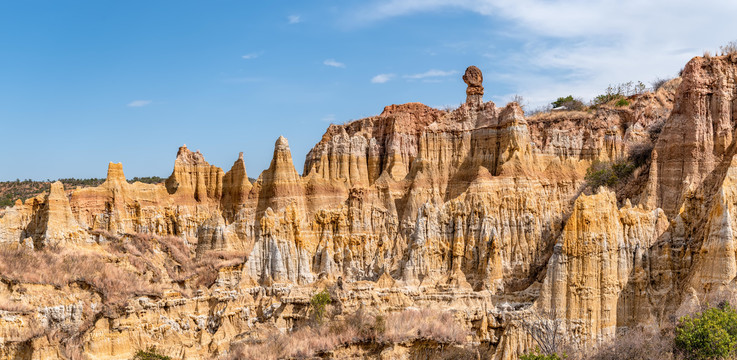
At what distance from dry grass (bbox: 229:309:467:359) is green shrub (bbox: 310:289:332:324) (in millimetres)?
1758

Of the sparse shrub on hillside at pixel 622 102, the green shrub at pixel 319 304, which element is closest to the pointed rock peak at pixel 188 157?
the green shrub at pixel 319 304

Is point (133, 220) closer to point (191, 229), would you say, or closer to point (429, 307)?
point (191, 229)

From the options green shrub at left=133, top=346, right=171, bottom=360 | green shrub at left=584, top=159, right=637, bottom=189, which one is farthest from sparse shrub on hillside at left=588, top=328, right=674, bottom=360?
green shrub at left=133, top=346, right=171, bottom=360

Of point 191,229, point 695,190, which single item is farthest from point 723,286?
point 191,229

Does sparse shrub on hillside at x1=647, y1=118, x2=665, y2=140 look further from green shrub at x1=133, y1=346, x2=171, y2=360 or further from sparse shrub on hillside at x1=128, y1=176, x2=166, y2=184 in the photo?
sparse shrub on hillside at x1=128, y1=176, x2=166, y2=184

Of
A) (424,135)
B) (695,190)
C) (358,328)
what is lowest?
(358,328)

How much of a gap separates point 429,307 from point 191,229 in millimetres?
21165

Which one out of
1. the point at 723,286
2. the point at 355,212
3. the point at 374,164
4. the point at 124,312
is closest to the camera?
the point at 723,286

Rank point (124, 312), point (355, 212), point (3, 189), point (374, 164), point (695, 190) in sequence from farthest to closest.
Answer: point (3, 189)
point (374, 164)
point (355, 212)
point (124, 312)
point (695, 190)

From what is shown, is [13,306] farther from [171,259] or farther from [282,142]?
[282,142]

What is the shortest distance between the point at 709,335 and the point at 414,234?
23.4 m

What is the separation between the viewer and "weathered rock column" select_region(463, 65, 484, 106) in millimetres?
60844

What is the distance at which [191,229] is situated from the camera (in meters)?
59.2

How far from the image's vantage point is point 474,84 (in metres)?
61.1
